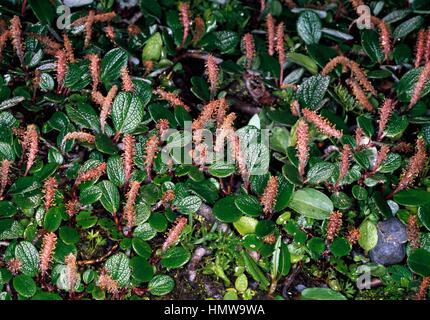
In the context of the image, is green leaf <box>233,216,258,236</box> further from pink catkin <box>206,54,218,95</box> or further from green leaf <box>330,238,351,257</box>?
pink catkin <box>206,54,218,95</box>

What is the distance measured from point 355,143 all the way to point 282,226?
499mm

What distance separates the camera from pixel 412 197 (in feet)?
8.05

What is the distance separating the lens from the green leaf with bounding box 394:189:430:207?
243cm

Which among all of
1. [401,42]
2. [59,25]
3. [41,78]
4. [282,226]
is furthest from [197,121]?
[401,42]

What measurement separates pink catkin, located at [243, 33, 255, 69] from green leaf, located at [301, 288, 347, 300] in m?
1.22

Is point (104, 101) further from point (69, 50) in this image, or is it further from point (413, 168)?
point (413, 168)

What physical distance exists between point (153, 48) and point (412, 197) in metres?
1.44

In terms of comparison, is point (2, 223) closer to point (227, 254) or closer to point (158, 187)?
point (158, 187)

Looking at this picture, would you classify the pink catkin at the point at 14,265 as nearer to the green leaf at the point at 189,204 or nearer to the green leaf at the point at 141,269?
the green leaf at the point at 141,269

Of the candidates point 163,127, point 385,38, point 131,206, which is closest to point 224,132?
point 163,127

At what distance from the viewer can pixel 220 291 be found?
2338 mm

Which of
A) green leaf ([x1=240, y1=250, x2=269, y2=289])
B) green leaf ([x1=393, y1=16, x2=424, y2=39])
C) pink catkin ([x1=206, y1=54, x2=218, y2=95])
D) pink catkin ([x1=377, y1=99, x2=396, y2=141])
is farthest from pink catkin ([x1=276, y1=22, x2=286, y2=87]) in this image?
green leaf ([x1=240, y1=250, x2=269, y2=289])

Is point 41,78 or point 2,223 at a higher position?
point 41,78

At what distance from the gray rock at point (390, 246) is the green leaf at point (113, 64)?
139 cm
